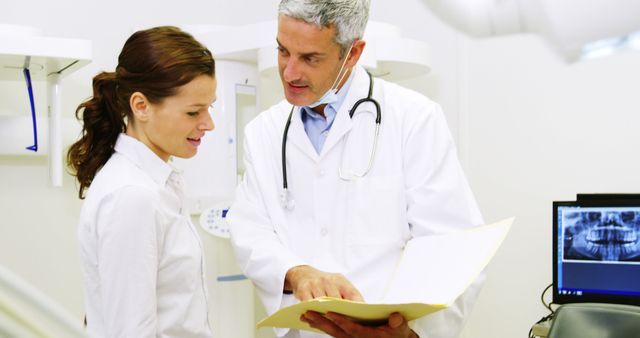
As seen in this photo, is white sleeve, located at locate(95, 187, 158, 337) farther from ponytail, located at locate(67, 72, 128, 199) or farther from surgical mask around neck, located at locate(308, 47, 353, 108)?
surgical mask around neck, located at locate(308, 47, 353, 108)

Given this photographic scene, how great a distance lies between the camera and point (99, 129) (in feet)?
4.70

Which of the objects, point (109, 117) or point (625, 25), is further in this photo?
point (109, 117)

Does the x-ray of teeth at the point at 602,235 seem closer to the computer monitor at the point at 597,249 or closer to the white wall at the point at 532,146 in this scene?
the computer monitor at the point at 597,249

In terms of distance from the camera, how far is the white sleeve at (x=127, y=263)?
120 centimetres

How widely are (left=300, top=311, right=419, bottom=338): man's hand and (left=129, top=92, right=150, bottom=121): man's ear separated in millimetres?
528

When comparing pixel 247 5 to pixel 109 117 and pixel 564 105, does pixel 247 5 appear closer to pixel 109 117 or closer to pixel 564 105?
pixel 564 105

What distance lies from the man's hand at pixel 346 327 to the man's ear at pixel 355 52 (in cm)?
57

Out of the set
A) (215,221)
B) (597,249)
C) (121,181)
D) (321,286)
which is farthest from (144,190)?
(597,249)

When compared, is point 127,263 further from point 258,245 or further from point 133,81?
point 133,81

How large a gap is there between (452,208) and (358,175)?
205 millimetres

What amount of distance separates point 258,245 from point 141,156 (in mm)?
Result: 294

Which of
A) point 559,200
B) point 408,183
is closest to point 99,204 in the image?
point 408,183

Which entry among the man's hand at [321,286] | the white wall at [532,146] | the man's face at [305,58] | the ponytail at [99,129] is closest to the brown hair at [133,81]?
the ponytail at [99,129]

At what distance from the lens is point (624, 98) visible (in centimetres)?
214
